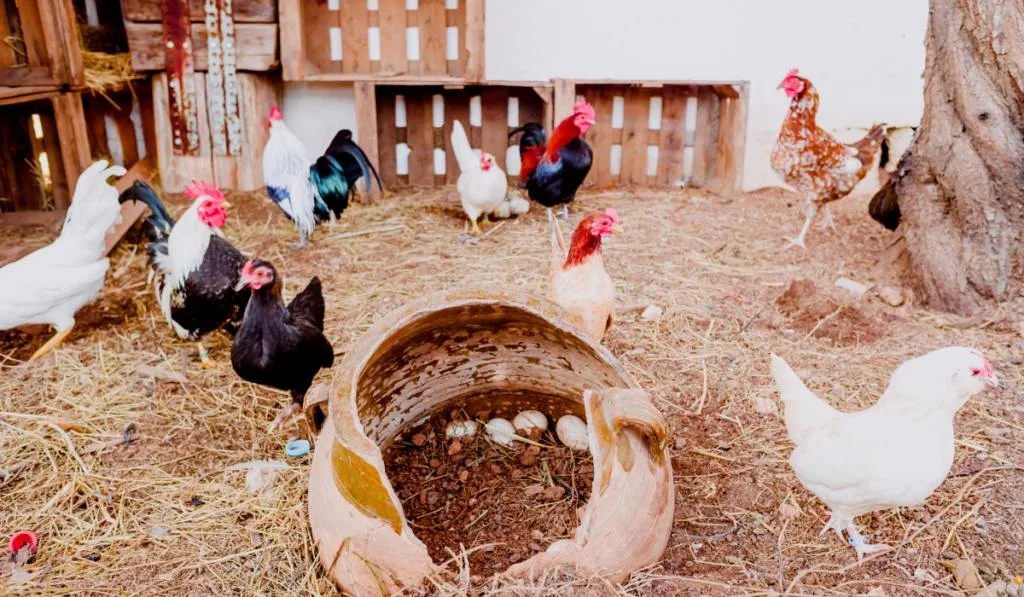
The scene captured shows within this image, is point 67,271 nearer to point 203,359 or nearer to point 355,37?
point 203,359

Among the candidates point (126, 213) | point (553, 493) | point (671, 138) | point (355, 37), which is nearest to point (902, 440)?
point (553, 493)

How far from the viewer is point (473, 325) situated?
247cm

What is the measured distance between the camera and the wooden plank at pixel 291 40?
497 centimetres

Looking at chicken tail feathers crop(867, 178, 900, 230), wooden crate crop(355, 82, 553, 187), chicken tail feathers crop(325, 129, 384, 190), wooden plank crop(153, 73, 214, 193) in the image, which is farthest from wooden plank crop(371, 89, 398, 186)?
chicken tail feathers crop(867, 178, 900, 230)

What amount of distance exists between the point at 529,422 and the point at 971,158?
2.38 m

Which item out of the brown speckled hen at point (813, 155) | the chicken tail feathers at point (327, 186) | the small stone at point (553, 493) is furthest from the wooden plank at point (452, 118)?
the small stone at point (553, 493)

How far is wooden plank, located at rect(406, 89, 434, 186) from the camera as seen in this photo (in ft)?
19.0

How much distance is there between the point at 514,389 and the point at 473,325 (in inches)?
14.1

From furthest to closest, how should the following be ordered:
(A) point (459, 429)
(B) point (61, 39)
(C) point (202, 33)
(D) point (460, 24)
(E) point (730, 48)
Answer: (E) point (730, 48) < (D) point (460, 24) < (C) point (202, 33) < (B) point (61, 39) < (A) point (459, 429)

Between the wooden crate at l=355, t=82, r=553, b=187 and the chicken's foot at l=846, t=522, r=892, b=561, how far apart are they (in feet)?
13.4

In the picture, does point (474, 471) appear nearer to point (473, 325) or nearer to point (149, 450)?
point (473, 325)

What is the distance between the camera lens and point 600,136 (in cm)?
591

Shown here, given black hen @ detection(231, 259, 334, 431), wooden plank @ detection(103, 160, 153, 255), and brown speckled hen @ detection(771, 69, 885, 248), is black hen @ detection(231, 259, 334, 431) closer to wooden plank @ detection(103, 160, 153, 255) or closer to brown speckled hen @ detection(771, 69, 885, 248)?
wooden plank @ detection(103, 160, 153, 255)

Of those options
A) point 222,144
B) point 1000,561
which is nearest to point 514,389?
point 1000,561
